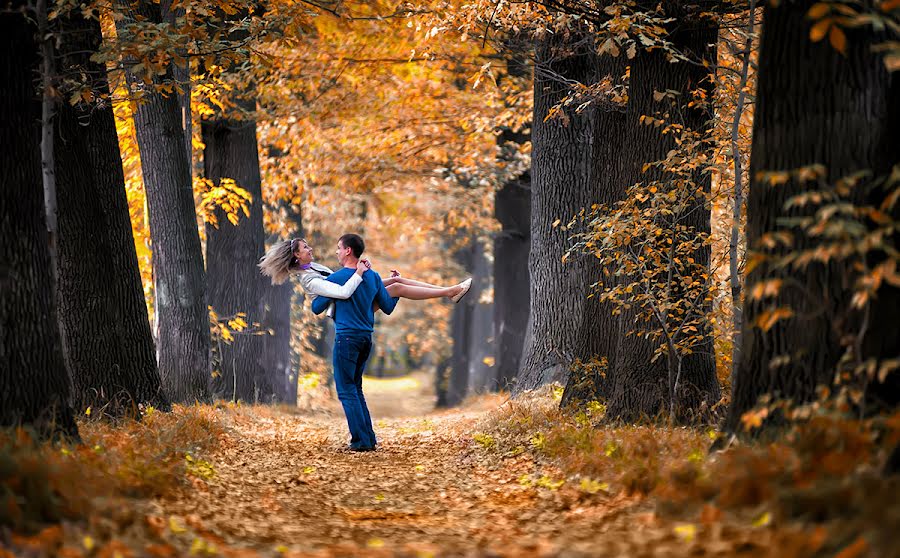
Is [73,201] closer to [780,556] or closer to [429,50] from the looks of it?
[429,50]

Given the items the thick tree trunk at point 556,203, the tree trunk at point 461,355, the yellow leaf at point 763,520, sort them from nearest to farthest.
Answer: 1. the yellow leaf at point 763,520
2. the thick tree trunk at point 556,203
3. the tree trunk at point 461,355

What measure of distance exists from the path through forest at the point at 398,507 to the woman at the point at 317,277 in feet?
5.68

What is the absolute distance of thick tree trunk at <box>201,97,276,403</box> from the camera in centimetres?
1485

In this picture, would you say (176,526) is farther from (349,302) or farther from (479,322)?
(479,322)

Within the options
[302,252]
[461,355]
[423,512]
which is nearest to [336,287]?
[302,252]

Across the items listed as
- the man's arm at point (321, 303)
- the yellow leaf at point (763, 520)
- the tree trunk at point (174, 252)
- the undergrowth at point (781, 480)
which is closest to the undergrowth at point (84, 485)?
the man's arm at point (321, 303)

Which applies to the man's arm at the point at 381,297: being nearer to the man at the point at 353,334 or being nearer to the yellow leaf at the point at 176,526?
the man at the point at 353,334

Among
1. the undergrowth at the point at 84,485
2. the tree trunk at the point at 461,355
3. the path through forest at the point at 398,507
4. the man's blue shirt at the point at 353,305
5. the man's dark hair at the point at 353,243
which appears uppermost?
the man's dark hair at the point at 353,243

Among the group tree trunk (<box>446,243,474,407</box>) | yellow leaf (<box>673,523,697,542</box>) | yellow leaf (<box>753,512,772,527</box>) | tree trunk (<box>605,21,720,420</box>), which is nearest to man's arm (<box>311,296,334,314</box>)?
tree trunk (<box>605,21,720,420</box>)

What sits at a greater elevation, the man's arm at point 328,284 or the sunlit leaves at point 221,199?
the sunlit leaves at point 221,199

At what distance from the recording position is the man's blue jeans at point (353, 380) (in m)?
9.87

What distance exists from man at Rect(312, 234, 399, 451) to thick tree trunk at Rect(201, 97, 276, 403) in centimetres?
526

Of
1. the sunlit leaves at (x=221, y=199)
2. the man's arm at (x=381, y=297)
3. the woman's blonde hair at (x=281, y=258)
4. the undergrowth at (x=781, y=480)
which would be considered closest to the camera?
the undergrowth at (x=781, y=480)

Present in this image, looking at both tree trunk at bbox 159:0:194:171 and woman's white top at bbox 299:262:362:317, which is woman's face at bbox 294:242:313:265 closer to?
woman's white top at bbox 299:262:362:317
